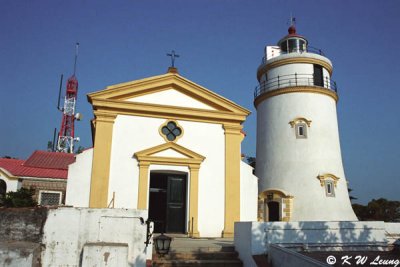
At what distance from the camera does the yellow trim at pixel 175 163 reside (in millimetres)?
13312

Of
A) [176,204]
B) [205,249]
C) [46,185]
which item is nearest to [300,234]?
[205,249]

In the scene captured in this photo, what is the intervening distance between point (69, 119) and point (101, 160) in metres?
34.1

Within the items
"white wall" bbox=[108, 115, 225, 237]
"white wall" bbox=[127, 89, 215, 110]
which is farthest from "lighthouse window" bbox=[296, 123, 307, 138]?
"white wall" bbox=[127, 89, 215, 110]

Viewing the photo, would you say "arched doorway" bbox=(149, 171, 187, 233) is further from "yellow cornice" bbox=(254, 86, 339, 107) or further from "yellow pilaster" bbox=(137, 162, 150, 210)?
"yellow cornice" bbox=(254, 86, 339, 107)

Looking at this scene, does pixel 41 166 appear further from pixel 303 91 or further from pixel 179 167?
pixel 303 91

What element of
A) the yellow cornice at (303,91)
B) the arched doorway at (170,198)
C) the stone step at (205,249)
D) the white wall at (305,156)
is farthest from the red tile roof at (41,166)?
the stone step at (205,249)

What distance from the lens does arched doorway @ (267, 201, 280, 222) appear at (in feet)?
66.8

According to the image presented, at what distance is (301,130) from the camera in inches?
822

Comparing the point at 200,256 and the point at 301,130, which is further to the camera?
the point at 301,130

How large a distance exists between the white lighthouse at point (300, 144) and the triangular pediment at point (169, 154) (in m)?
8.18

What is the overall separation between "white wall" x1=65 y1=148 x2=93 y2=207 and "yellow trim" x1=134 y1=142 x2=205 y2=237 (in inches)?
67.9

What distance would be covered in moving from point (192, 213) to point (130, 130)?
12.5 ft

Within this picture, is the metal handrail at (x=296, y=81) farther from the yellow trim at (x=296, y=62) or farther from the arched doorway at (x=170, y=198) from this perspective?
the arched doorway at (x=170, y=198)

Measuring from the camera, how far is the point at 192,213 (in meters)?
13.5
